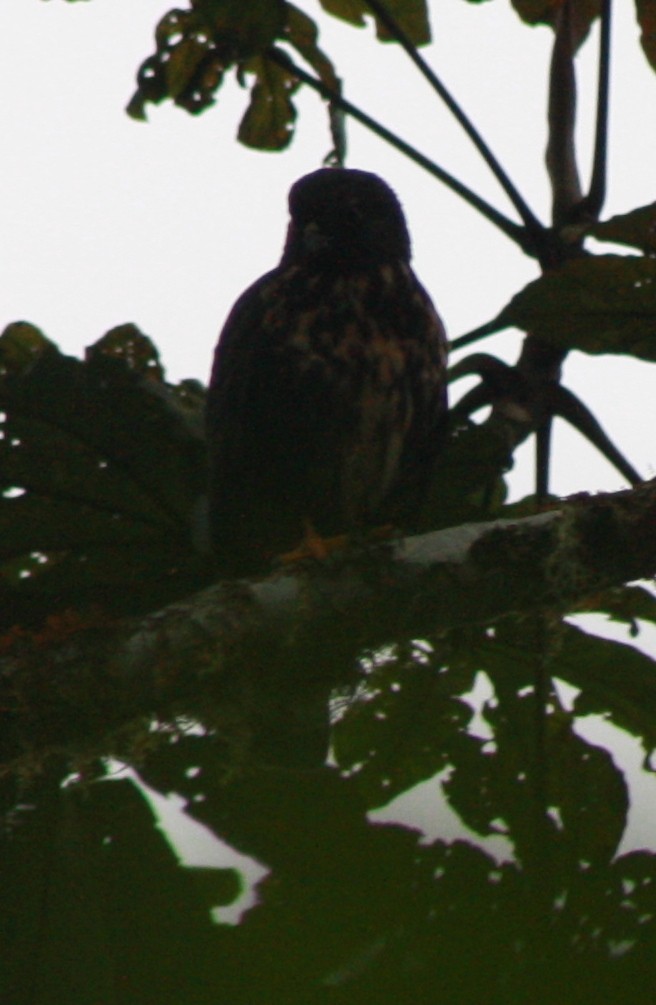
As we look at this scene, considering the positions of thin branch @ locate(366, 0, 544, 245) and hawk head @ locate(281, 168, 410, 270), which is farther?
hawk head @ locate(281, 168, 410, 270)

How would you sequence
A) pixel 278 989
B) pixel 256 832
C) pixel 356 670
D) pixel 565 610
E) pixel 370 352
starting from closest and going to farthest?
pixel 278 989, pixel 256 832, pixel 565 610, pixel 356 670, pixel 370 352

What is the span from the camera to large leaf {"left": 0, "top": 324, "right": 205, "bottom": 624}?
2053mm

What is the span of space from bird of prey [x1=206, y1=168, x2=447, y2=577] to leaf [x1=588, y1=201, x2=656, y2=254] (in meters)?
0.77

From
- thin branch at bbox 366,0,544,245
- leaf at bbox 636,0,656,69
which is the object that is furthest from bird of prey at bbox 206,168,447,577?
leaf at bbox 636,0,656,69

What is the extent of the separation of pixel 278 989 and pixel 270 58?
218 centimetres

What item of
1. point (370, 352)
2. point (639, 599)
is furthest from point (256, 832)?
point (370, 352)

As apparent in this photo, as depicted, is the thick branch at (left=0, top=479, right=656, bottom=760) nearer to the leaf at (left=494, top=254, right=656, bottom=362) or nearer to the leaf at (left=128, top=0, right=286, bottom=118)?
the leaf at (left=494, top=254, right=656, bottom=362)

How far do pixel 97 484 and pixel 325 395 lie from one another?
747 mm

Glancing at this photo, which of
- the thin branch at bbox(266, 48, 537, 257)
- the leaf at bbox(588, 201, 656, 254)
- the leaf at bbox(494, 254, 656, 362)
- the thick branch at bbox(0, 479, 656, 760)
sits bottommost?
the thick branch at bbox(0, 479, 656, 760)

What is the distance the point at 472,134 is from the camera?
8.65 feet

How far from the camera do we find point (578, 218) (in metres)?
2.55

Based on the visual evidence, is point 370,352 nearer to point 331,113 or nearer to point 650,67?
point 331,113

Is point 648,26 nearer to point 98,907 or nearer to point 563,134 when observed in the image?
point 563,134

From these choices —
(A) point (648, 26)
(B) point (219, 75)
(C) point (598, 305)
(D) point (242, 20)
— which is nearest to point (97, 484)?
(C) point (598, 305)
